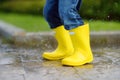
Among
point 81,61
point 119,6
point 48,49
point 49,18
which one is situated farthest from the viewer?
point 119,6

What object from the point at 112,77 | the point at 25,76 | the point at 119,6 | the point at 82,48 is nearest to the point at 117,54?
the point at 82,48

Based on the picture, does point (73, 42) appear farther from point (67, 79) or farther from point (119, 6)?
point (119, 6)

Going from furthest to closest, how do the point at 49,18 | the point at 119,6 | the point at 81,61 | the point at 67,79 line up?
1. the point at 119,6
2. the point at 49,18
3. the point at 81,61
4. the point at 67,79

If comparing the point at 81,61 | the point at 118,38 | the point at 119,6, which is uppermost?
the point at 81,61

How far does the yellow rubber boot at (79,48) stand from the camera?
12.2 ft

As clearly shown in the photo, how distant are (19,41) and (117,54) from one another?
130 centimetres

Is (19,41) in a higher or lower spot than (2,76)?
lower

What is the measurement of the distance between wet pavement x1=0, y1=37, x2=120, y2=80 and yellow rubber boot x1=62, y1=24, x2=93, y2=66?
6 cm

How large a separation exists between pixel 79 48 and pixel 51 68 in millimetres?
338

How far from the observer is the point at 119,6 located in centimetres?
707

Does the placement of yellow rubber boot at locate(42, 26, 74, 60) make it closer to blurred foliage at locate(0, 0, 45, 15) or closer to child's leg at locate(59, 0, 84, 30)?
child's leg at locate(59, 0, 84, 30)

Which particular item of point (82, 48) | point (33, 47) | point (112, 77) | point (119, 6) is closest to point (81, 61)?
point (82, 48)

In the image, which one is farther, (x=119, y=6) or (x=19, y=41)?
(x=119, y=6)

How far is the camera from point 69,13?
3.64m
